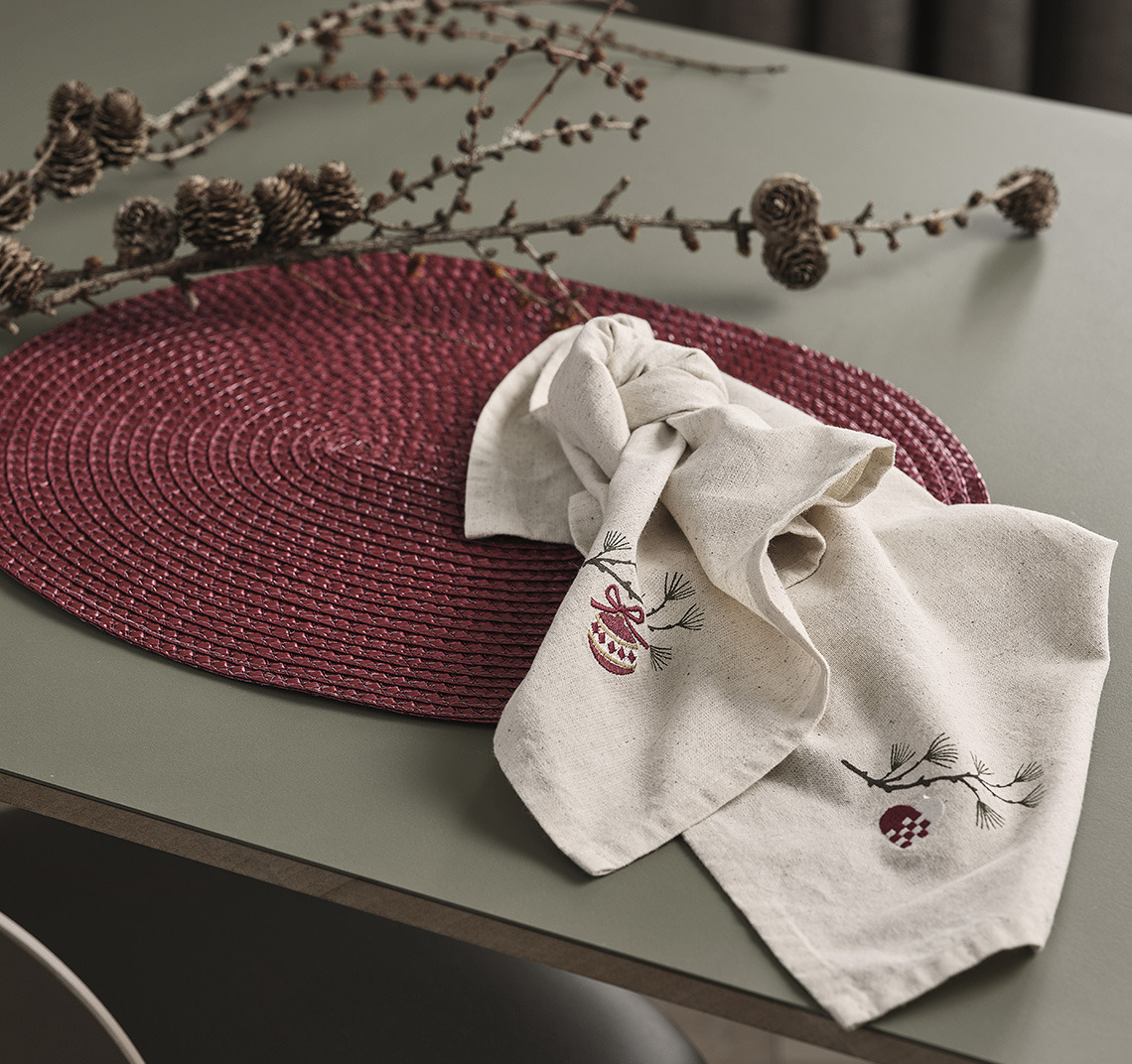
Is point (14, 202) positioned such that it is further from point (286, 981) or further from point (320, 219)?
point (286, 981)

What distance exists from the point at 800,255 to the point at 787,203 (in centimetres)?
4

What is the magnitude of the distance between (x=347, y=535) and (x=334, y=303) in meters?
0.25

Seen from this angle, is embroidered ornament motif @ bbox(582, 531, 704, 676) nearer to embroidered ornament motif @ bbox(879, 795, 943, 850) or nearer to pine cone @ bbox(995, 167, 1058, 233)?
embroidered ornament motif @ bbox(879, 795, 943, 850)

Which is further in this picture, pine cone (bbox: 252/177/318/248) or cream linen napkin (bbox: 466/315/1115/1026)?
pine cone (bbox: 252/177/318/248)

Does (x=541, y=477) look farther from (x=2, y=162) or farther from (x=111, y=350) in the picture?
(x=2, y=162)

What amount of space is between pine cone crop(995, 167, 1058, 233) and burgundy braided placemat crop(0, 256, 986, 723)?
0.27 m

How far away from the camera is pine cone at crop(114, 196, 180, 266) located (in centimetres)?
83

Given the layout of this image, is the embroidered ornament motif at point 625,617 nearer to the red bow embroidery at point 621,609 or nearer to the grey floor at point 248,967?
the red bow embroidery at point 621,609

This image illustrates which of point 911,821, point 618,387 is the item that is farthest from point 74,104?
point 911,821

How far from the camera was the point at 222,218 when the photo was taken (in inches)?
32.1

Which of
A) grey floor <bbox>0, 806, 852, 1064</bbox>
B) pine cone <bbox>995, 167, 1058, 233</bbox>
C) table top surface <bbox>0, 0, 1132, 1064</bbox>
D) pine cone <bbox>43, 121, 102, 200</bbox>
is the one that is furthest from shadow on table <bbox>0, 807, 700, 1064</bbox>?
pine cone <bbox>995, 167, 1058, 233</bbox>

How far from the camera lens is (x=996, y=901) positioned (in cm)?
47

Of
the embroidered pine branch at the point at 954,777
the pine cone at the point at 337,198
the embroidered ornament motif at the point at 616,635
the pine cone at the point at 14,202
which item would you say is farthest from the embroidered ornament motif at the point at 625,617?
the pine cone at the point at 14,202

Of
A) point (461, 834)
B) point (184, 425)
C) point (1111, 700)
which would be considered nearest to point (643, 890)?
point (461, 834)
